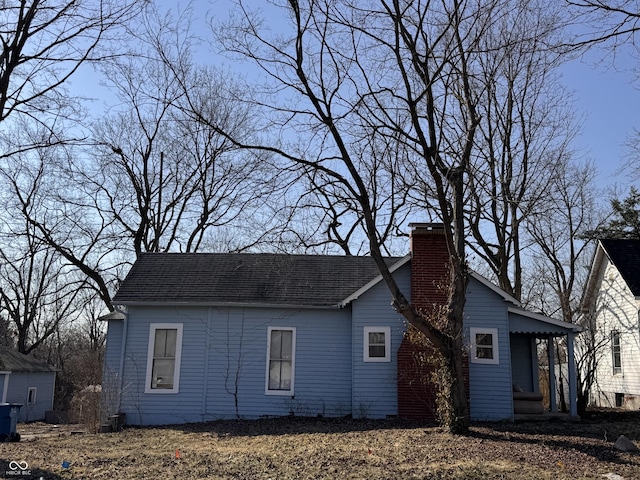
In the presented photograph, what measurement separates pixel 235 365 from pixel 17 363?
1925cm

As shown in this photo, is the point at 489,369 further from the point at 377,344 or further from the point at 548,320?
the point at 377,344

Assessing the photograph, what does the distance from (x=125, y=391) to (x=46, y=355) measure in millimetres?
38026

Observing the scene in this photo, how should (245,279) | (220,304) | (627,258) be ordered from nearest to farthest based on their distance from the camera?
(220,304) < (245,279) < (627,258)

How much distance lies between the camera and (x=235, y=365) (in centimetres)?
1524

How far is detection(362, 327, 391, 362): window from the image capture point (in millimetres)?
14836

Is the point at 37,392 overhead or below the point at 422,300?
below

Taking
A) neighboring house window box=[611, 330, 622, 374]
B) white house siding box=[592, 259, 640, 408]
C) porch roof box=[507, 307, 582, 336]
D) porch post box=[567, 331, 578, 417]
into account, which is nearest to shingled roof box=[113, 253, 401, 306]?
porch roof box=[507, 307, 582, 336]

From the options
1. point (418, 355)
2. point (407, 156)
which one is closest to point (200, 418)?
point (418, 355)

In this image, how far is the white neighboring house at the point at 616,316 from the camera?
1894cm

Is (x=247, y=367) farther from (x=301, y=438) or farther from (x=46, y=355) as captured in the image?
(x=46, y=355)

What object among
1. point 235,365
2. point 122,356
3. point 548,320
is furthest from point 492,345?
point 122,356

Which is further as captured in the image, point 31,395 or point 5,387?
point 31,395

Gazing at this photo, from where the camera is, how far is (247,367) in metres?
15.3

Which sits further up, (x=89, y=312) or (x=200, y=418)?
(x=89, y=312)
